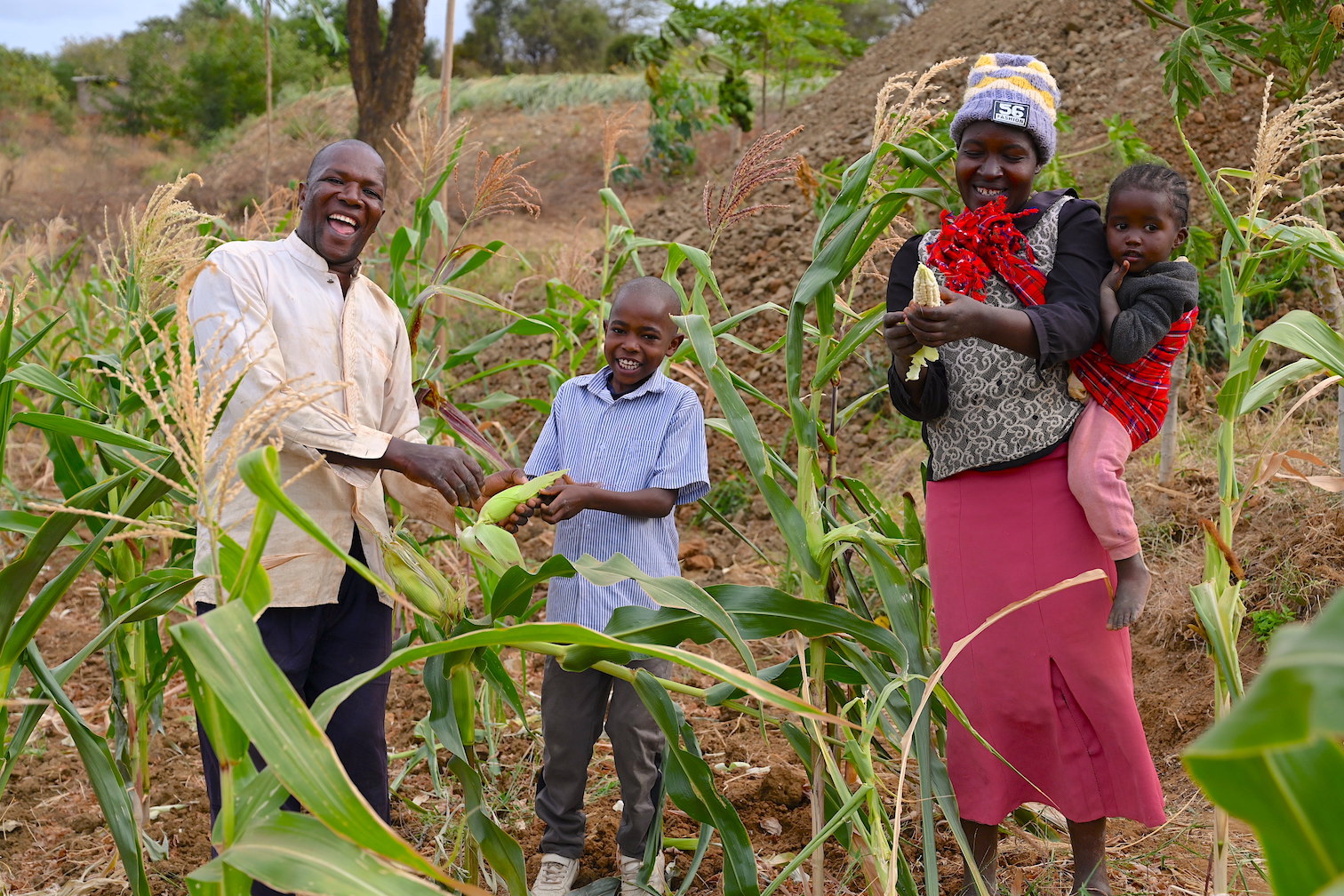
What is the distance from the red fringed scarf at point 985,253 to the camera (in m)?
1.72

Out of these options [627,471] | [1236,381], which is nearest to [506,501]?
[627,471]

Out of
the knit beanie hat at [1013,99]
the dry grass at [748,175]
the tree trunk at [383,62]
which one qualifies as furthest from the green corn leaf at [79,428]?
the tree trunk at [383,62]

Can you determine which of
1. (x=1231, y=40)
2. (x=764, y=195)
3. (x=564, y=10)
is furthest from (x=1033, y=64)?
(x=564, y=10)

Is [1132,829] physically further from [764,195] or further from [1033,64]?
[764,195]

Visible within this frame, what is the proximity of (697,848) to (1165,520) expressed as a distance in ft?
7.41

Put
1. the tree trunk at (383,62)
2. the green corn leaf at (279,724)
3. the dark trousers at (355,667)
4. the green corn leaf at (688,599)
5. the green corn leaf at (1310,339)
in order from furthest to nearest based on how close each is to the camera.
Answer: the tree trunk at (383,62) → the dark trousers at (355,667) → the green corn leaf at (1310,339) → the green corn leaf at (688,599) → the green corn leaf at (279,724)

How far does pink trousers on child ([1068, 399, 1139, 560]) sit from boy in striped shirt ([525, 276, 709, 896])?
69cm

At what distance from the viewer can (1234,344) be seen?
1.79 meters

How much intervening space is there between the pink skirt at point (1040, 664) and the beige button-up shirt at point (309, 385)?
0.99 m

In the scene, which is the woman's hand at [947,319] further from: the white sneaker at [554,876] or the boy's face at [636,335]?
the white sneaker at [554,876]

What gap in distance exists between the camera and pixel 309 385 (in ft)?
5.85

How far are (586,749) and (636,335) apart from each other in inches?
33.2

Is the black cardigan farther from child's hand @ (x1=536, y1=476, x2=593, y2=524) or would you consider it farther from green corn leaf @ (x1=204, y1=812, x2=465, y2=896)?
green corn leaf @ (x1=204, y1=812, x2=465, y2=896)

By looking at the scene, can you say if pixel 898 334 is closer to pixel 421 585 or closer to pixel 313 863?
pixel 421 585
